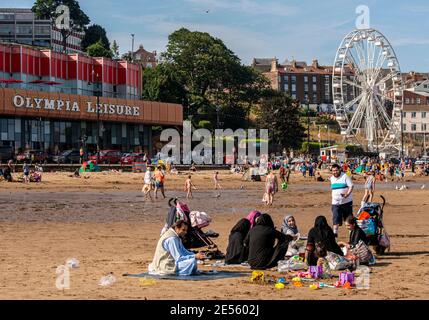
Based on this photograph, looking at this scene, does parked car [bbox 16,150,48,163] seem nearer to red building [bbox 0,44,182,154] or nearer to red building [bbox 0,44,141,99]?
red building [bbox 0,44,182,154]

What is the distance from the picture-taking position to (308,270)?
44.8 ft

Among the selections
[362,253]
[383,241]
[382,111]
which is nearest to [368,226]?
[383,241]

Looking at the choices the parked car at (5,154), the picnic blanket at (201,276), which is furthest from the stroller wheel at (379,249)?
the parked car at (5,154)

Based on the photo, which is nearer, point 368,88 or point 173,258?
point 173,258

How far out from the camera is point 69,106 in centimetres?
6725

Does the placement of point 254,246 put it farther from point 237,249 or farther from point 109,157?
point 109,157

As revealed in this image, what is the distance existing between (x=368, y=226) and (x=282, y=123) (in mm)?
79011

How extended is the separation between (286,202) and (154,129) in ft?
168

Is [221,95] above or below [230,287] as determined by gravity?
above

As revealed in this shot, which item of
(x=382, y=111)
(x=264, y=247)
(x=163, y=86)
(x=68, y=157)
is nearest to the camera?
(x=264, y=247)

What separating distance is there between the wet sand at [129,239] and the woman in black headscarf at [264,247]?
0.32 meters

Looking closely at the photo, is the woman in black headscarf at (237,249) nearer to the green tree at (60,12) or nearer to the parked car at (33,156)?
the parked car at (33,156)

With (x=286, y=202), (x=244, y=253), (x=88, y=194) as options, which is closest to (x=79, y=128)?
(x=88, y=194)

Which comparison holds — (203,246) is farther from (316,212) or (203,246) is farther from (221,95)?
(221,95)
